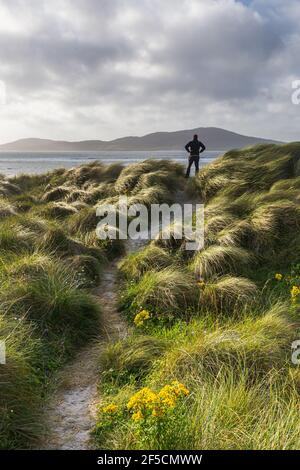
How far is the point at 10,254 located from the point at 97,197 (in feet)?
24.2

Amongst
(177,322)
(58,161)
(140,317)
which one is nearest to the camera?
(140,317)

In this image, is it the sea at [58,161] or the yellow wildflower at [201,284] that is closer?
the yellow wildflower at [201,284]

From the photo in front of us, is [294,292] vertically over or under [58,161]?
under

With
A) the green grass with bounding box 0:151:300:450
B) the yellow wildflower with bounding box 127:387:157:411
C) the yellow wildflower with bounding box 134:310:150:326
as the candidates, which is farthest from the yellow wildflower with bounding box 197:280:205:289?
the yellow wildflower with bounding box 127:387:157:411

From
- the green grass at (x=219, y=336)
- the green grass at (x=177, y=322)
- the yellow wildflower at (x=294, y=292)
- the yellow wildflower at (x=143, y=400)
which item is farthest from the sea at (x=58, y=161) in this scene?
the yellow wildflower at (x=143, y=400)

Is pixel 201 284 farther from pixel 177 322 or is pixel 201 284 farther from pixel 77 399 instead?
pixel 77 399

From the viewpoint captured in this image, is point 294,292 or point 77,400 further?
point 294,292

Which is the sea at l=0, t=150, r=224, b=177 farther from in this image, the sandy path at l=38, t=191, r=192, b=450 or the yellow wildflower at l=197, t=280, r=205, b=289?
the sandy path at l=38, t=191, r=192, b=450

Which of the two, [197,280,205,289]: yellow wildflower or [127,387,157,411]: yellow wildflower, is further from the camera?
[197,280,205,289]: yellow wildflower

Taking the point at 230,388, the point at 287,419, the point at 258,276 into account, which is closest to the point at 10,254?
the point at 258,276

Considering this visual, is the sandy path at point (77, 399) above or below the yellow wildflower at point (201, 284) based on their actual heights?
below

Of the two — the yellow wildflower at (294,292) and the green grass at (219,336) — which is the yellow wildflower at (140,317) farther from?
the yellow wildflower at (294,292)

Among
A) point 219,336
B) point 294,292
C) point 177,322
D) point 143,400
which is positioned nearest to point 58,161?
point 177,322
